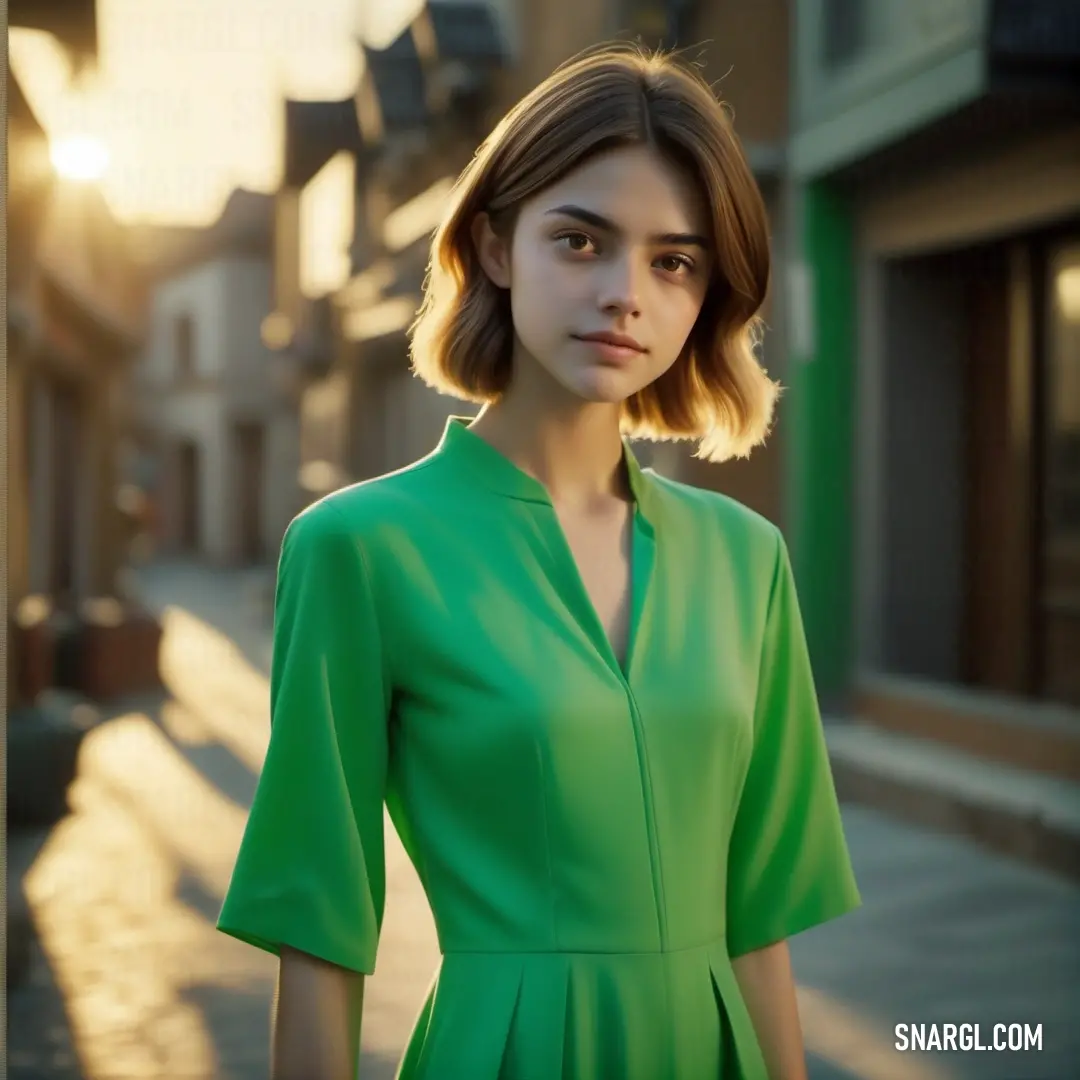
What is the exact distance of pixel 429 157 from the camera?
11812mm

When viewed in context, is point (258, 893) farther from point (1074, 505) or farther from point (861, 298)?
point (861, 298)

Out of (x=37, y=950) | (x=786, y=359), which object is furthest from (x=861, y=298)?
(x=37, y=950)

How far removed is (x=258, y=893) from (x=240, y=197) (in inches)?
1129

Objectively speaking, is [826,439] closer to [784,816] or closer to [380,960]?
[380,960]

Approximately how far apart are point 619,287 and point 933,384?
628cm

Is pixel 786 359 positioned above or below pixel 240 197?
below

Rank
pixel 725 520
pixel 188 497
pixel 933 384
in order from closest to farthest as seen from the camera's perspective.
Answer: pixel 725 520 < pixel 933 384 < pixel 188 497

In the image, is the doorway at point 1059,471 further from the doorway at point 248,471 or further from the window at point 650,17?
the doorway at point 248,471

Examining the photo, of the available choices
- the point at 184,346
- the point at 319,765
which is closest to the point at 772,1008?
the point at 319,765

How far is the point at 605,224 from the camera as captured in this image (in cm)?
143

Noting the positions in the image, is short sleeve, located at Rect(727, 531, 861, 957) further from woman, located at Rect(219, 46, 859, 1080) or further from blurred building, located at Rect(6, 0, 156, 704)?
blurred building, located at Rect(6, 0, 156, 704)

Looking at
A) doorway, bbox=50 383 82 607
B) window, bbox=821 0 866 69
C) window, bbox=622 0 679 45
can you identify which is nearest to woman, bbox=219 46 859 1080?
window, bbox=821 0 866 69

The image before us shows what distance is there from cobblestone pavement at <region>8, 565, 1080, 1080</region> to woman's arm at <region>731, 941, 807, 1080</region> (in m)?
2.29

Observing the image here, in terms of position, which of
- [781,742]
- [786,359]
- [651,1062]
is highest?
[786,359]
